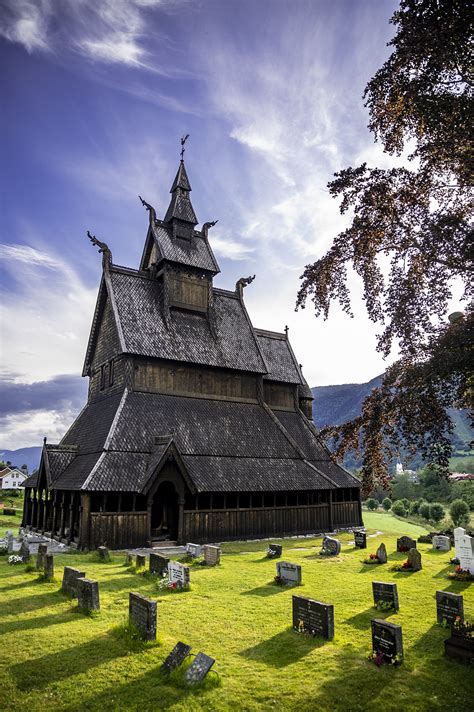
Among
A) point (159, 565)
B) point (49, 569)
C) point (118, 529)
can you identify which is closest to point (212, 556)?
point (159, 565)

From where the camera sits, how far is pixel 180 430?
28625mm

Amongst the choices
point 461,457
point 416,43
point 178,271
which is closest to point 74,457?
point 178,271

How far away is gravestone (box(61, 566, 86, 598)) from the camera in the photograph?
1358 cm

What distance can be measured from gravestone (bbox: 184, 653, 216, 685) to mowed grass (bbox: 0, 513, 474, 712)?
17 centimetres

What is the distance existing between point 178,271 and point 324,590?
2439cm

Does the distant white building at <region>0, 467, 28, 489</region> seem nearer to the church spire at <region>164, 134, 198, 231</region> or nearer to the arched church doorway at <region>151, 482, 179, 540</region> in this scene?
the church spire at <region>164, 134, 198, 231</region>

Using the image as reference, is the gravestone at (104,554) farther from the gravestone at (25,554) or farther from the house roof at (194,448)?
the house roof at (194,448)

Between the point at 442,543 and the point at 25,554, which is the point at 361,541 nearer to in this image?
the point at 442,543

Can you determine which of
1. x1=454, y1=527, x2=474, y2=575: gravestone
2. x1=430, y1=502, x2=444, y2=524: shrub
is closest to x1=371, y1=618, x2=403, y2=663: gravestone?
x1=454, y1=527, x2=474, y2=575: gravestone

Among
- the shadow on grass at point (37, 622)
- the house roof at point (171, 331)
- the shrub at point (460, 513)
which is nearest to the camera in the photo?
the shadow on grass at point (37, 622)

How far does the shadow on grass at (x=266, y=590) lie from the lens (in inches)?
586

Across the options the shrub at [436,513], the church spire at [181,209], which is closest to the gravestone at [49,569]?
the church spire at [181,209]

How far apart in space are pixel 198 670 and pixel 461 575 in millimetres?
12785

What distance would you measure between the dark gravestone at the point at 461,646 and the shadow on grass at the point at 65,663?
6.60m
